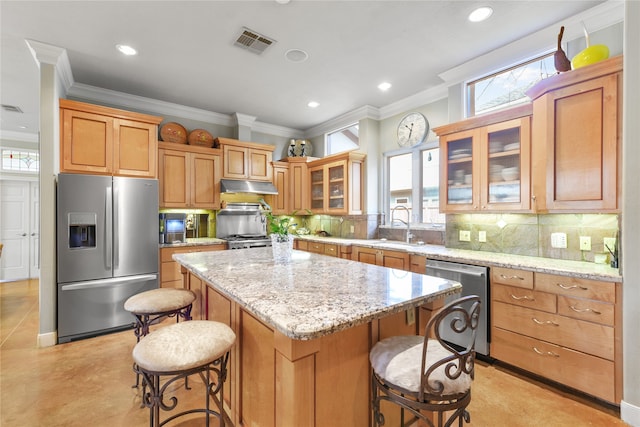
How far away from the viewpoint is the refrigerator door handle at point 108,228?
321 cm

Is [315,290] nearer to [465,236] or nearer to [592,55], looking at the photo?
[465,236]

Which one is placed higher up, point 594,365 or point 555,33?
point 555,33

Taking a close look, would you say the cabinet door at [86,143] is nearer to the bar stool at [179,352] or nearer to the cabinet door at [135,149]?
the cabinet door at [135,149]

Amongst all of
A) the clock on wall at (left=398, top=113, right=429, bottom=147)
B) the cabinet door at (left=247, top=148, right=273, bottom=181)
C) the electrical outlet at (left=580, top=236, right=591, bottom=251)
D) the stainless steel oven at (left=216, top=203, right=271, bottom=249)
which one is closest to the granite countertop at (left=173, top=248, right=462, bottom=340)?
the electrical outlet at (left=580, top=236, right=591, bottom=251)

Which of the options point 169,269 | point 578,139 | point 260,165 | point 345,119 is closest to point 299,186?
point 260,165

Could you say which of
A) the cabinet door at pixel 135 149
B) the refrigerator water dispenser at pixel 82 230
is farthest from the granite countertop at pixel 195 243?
the cabinet door at pixel 135 149

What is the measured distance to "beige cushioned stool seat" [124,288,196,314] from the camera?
6.23 feet

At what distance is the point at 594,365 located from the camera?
1960 mm

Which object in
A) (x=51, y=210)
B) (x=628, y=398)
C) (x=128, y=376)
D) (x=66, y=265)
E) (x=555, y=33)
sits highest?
(x=555, y=33)

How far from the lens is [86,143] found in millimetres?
3209

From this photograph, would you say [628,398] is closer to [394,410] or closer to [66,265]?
[394,410]

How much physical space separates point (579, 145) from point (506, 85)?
1324mm

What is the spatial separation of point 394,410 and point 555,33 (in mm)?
3339

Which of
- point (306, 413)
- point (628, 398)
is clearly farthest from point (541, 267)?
point (306, 413)
